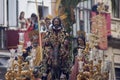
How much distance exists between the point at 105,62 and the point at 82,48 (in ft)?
2.92

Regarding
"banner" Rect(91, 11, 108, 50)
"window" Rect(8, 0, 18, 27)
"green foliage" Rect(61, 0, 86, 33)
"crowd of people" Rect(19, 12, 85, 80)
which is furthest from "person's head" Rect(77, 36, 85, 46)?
"window" Rect(8, 0, 18, 27)

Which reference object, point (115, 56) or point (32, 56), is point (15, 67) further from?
point (115, 56)

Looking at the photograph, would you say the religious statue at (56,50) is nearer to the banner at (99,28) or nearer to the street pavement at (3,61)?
the banner at (99,28)

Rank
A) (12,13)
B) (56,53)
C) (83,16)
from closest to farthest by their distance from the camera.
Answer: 1. (56,53)
2. (12,13)
3. (83,16)

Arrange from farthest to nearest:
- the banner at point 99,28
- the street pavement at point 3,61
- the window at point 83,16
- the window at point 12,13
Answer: the window at point 83,16 → the window at point 12,13 → the street pavement at point 3,61 → the banner at point 99,28

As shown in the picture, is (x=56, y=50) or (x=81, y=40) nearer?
(x=56, y=50)

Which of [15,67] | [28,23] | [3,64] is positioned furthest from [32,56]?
[3,64]

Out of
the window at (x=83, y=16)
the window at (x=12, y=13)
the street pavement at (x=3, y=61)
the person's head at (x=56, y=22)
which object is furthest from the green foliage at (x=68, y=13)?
the window at (x=83, y=16)

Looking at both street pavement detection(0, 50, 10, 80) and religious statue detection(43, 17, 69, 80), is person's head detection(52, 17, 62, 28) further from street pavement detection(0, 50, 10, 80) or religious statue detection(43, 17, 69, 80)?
street pavement detection(0, 50, 10, 80)

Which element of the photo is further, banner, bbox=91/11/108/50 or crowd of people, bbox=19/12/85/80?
banner, bbox=91/11/108/50

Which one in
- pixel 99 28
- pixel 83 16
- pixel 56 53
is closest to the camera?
pixel 56 53

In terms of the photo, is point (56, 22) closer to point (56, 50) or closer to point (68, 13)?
point (56, 50)

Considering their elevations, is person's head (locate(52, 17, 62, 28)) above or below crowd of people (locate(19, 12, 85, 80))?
above

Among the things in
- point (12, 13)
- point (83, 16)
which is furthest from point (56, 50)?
point (83, 16)
